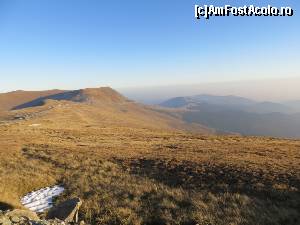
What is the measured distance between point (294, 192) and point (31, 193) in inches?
543

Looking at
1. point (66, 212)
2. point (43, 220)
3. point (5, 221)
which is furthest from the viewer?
point (66, 212)

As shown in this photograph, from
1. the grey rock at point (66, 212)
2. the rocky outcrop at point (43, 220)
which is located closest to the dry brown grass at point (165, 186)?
the grey rock at point (66, 212)

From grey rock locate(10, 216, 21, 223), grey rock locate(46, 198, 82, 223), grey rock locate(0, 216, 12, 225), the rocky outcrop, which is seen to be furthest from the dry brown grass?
grey rock locate(0, 216, 12, 225)

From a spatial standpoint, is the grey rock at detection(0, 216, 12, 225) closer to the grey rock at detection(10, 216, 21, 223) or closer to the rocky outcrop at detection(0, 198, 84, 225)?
the rocky outcrop at detection(0, 198, 84, 225)

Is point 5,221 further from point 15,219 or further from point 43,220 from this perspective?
point 43,220

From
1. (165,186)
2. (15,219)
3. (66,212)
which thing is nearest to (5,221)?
(15,219)

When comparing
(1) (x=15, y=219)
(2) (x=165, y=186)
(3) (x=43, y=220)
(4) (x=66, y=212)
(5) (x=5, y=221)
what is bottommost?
(2) (x=165, y=186)

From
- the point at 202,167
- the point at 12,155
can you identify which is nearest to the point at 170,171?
the point at 202,167

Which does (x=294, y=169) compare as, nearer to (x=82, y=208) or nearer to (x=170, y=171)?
(x=170, y=171)

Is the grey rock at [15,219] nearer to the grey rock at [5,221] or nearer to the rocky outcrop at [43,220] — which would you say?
the rocky outcrop at [43,220]

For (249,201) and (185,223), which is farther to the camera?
(249,201)

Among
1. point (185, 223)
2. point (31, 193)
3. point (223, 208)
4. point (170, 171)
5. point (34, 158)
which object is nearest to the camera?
point (185, 223)

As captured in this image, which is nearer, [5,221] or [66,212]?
[5,221]

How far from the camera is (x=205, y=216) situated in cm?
1370
